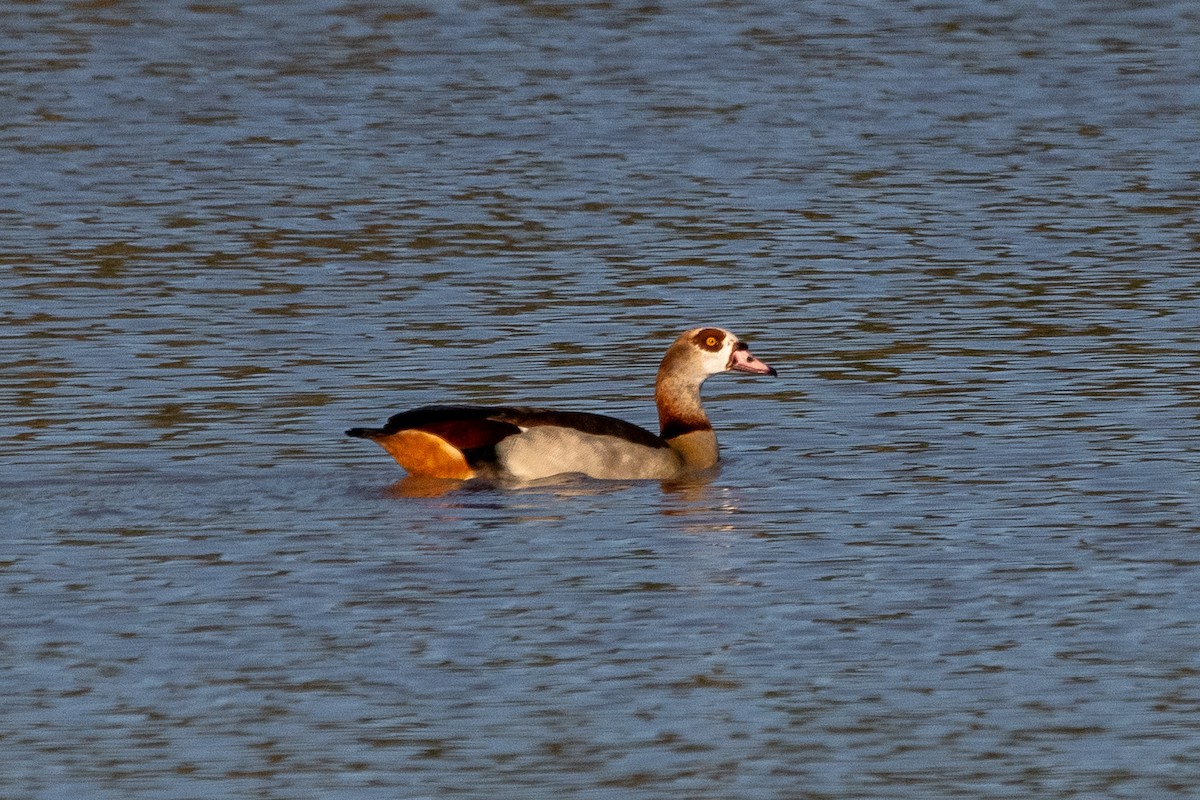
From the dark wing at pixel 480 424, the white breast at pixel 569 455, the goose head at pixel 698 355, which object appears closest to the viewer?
the dark wing at pixel 480 424

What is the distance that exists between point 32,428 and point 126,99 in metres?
15.5

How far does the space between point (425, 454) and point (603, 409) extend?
240cm

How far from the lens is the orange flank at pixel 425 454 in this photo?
606 inches

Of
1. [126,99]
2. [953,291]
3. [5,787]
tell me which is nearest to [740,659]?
[5,787]

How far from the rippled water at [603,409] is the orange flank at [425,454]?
0.19 m

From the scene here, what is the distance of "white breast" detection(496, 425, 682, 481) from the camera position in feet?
51.2

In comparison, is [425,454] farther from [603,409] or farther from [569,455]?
[603,409]

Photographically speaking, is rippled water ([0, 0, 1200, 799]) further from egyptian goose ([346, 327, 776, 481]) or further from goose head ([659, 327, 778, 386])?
goose head ([659, 327, 778, 386])

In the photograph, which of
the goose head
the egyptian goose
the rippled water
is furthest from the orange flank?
the goose head

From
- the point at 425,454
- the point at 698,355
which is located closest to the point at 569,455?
the point at 425,454

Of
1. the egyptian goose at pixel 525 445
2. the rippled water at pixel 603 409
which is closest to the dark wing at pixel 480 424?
the egyptian goose at pixel 525 445

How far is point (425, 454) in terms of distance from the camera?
50.9 ft

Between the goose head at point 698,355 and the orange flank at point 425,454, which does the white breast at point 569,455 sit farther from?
the goose head at point 698,355

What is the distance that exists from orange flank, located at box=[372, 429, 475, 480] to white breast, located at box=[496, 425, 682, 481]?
0.25 m
